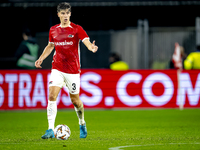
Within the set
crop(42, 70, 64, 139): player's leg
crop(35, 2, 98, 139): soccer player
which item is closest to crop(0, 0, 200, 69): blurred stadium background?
crop(35, 2, 98, 139): soccer player

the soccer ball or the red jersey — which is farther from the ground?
the red jersey

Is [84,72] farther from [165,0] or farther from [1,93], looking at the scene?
[165,0]

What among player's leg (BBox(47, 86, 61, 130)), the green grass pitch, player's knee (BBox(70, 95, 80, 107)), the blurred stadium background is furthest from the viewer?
the blurred stadium background

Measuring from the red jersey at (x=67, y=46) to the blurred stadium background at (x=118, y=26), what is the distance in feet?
28.7

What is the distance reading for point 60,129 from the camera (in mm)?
7559

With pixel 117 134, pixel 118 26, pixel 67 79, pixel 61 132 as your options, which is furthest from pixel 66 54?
pixel 118 26

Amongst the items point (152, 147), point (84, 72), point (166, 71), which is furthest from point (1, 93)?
point (152, 147)

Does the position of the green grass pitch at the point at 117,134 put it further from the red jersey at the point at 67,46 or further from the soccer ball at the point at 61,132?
the red jersey at the point at 67,46

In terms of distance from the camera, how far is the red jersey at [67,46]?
7859mm

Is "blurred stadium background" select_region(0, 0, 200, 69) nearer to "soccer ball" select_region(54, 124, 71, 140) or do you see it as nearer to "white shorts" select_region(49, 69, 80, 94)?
"white shorts" select_region(49, 69, 80, 94)

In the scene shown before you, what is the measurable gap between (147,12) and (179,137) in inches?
526

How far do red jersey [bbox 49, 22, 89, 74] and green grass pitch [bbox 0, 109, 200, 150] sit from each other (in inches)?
48.0

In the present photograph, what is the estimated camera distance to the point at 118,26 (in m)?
19.8

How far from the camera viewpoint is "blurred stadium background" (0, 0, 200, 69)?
16578mm
